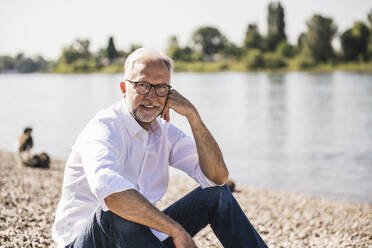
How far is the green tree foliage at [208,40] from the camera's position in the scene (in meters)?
152

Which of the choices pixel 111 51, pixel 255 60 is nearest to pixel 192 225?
pixel 255 60

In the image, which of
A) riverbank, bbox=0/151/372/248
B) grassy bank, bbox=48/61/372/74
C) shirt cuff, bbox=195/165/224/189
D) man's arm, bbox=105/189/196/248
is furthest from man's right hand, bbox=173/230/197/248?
grassy bank, bbox=48/61/372/74

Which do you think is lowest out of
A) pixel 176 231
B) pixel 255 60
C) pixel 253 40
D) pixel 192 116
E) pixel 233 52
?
pixel 176 231

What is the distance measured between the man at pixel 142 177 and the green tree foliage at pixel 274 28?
377 ft

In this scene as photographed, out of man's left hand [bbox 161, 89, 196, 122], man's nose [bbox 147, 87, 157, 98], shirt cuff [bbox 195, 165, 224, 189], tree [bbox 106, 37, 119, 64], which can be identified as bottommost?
shirt cuff [bbox 195, 165, 224, 189]

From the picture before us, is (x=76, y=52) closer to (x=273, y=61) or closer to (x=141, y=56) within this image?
(x=273, y=61)

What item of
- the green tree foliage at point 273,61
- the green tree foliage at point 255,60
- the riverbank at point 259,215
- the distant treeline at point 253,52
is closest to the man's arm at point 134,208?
the riverbank at point 259,215

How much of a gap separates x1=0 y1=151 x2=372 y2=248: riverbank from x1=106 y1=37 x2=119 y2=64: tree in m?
135

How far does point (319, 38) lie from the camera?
312ft

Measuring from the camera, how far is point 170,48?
14000cm

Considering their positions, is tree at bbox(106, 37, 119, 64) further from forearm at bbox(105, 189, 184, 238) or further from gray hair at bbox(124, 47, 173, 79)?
forearm at bbox(105, 189, 184, 238)

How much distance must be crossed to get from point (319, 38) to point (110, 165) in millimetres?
99006

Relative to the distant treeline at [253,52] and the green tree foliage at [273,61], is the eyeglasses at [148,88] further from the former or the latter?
the green tree foliage at [273,61]

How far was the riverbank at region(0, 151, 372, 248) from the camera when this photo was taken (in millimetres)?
5152
